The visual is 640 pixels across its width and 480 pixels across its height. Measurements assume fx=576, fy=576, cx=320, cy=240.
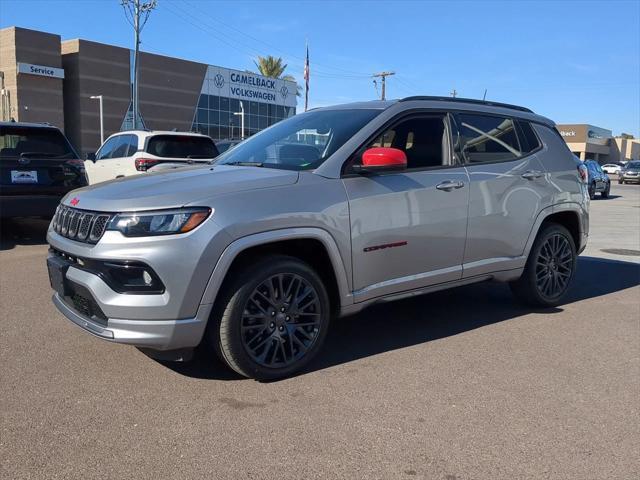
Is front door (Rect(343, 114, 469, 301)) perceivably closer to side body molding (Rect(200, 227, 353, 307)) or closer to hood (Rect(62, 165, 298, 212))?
side body molding (Rect(200, 227, 353, 307))

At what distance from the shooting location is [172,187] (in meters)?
3.55

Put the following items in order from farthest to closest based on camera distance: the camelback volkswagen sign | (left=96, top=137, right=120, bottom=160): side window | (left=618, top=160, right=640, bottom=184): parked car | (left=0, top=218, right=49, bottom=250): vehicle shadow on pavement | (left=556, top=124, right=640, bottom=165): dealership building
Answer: (left=556, top=124, right=640, bottom=165): dealership building
the camelback volkswagen sign
(left=618, top=160, right=640, bottom=184): parked car
(left=96, top=137, right=120, bottom=160): side window
(left=0, top=218, right=49, bottom=250): vehicle shadow on pavement

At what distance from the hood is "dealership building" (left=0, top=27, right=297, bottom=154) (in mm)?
40278

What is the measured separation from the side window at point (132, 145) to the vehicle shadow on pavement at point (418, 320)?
22.8ft

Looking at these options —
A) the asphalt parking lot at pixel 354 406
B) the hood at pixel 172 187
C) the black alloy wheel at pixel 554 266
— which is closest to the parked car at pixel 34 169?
the asphalt parking lot at pixel 354 406

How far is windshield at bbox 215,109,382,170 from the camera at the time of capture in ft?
13.7

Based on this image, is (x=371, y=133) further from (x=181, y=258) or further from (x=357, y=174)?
(x=181, y=258)

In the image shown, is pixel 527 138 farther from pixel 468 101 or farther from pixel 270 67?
pixel 270 67

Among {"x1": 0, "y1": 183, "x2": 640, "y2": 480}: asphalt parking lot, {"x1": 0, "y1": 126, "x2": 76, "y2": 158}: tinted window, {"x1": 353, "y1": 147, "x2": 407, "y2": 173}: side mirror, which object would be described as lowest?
{"x1": 0, "y1": 183, "x2": 640, "y2": 480}: asphalt parking lot

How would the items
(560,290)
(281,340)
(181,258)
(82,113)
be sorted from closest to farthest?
(181,258), (281,340), (560,290), (82,113)

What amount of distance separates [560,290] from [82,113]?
43183 mm

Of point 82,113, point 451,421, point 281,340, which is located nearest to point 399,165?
point 281,340

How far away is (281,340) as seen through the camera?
3.78m

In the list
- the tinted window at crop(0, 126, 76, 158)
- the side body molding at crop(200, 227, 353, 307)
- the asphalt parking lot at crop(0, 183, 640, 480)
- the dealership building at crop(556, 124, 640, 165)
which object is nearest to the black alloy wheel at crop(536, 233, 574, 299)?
the asphalt parking lot at crop(0, 183, 640, 480)
